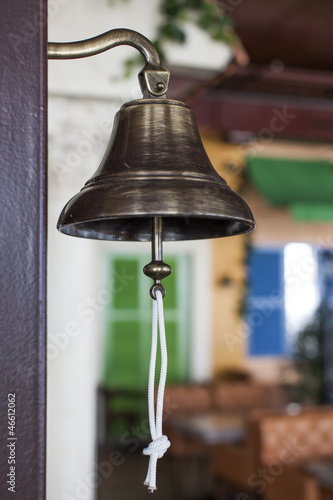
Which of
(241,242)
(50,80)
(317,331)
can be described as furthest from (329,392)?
(50,80)

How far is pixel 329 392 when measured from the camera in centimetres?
717

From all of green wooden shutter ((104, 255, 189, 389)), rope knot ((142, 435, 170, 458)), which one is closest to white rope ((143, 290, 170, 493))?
rope knot ((142, 435, 170, 458))

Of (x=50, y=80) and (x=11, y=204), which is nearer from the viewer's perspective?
(x=11, y=204)

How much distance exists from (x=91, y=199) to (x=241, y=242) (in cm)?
666

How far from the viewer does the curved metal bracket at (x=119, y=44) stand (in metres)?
0.96

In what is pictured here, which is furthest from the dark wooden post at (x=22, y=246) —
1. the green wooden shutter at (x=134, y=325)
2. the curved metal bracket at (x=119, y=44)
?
the green wooden shutter at (x=134, y=325)

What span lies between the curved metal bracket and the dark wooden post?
76 millimetres

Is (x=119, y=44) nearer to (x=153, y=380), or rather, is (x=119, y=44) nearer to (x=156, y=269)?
(x=156, y=269)

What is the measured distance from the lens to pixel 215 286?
24.1 feet

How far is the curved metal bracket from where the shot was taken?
958 mm

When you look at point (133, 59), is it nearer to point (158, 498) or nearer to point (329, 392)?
point (158, 498)

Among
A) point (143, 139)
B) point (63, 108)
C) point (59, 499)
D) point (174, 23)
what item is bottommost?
point (59, 499)

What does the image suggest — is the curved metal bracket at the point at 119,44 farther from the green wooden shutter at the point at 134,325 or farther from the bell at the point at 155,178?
the green wooden shutter at the point at 134,325

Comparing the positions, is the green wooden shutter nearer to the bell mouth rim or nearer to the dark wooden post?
the bell mouth rim
